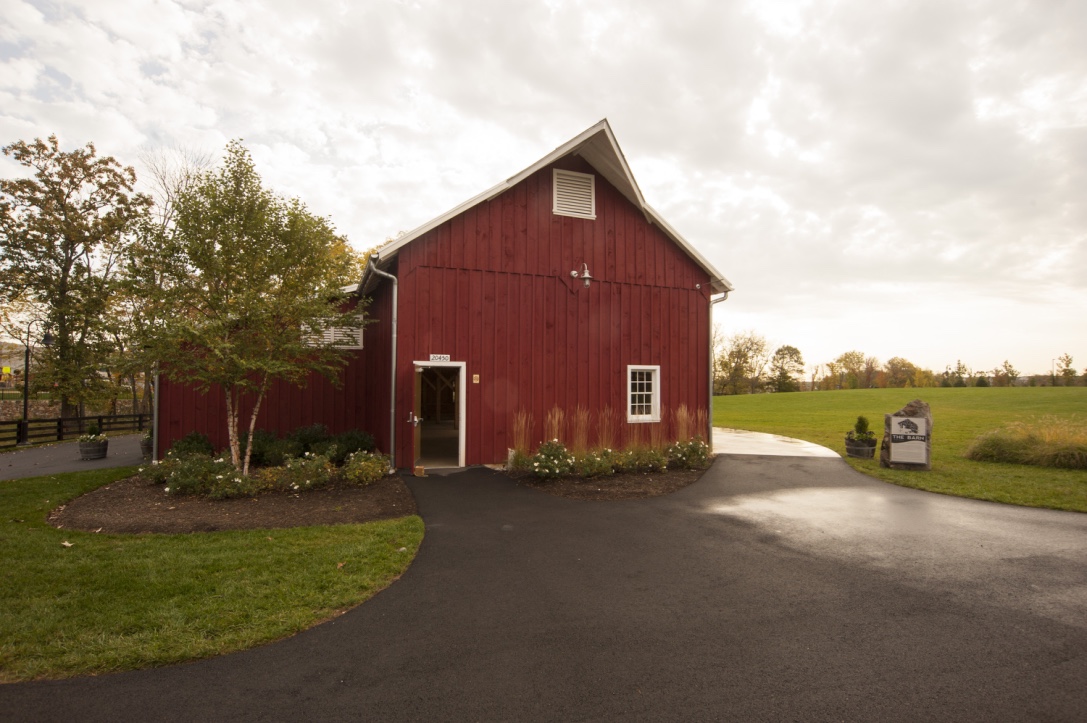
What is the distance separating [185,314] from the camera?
971 centimetres

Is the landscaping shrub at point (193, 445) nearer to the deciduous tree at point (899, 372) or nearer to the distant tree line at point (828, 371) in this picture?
the distant tree line at point (828, 371)

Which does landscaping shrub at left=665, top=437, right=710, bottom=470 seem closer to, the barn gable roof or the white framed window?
the white framed window

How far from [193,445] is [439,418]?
13.4 metres

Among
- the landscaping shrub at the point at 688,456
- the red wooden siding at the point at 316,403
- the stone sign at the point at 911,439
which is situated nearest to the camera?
the landscaping shrub at the point at 688,456

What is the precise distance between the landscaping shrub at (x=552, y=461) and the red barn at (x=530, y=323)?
5.39ft

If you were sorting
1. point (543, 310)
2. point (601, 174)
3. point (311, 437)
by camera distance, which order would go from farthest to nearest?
point (601, 174) < point (543, 310) < point (311, 437)

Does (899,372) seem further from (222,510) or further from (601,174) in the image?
(222,510)

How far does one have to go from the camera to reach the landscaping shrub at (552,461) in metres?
9.73

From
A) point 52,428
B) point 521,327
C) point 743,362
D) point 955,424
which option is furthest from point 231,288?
point 743,362

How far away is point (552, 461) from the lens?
988cm

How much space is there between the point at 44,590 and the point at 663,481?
8493 millimetres

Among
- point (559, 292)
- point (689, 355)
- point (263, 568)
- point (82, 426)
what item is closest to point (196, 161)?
point (82, 426)

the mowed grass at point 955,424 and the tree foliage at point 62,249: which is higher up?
the tree foliage at point 62,249

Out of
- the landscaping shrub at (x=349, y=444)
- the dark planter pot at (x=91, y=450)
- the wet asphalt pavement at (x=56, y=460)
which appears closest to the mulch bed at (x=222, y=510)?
the landscaping shrub at (x=349, y=444)
